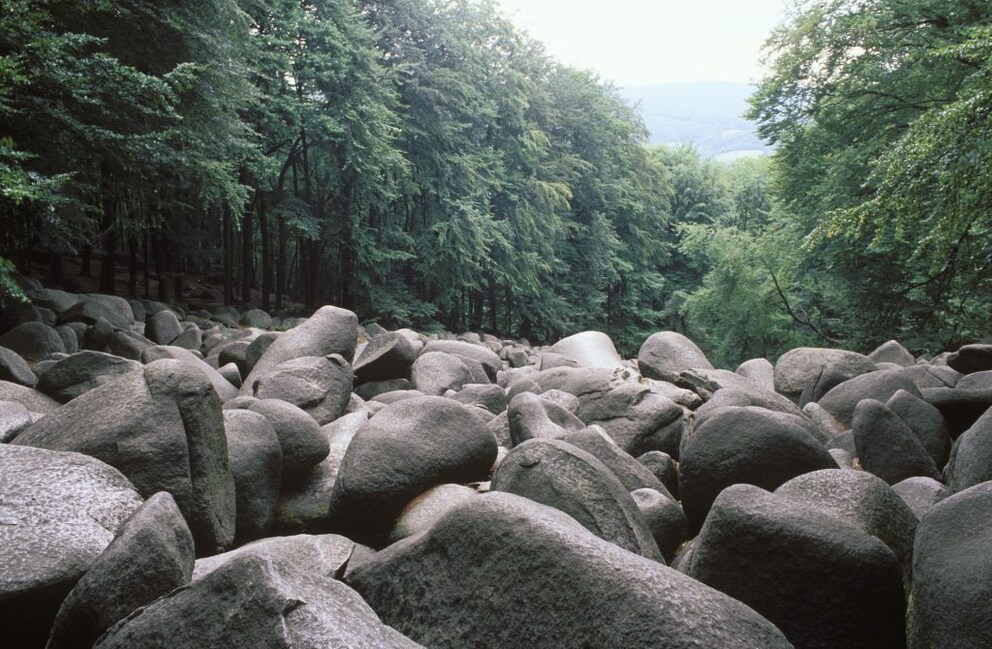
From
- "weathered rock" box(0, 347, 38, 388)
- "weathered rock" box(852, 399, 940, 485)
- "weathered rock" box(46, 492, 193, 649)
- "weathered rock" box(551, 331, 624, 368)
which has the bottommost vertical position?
"weathered rock" box(551, 331, 624, 368)

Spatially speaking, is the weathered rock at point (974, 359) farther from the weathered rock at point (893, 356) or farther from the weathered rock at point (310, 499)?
the weathered rock at point (310, 499)

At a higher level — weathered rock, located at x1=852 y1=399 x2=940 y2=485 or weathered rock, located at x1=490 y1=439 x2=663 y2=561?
weathered rock, located at x1=490 y1=439 x2=663 y2=561

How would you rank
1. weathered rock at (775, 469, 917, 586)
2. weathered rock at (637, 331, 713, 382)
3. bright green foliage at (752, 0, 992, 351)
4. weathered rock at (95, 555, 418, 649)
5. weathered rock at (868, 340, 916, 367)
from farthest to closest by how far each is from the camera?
bright green foliage at (752, 0, 992, 351), weathered rock at (868, 340, 916, 367), weathered rock at (637, 331, 713, 382), weathered rock at (775, 469, 917, 586), weathered rock at (95, 555, 418, 649)

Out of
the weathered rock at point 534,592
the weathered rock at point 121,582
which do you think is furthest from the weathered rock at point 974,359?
the weathered rock at point 121,582

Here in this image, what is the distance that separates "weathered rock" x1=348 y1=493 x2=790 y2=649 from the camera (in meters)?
2.27

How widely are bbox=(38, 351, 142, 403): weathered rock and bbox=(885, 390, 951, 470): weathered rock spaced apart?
6.44m

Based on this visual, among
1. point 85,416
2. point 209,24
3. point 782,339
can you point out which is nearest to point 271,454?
point 85,416

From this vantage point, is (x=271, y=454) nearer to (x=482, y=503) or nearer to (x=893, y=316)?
(x=482, y=503)

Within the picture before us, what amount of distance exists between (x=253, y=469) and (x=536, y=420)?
7.11 feet

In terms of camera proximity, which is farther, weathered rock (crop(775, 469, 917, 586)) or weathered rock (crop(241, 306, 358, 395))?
weathered rock (crop(241, 306, 358, 395))

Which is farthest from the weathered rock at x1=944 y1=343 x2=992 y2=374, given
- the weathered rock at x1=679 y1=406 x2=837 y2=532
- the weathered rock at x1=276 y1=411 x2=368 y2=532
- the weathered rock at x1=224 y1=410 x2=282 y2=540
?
the weathered rock at x1=224 y1=410 x2=282 y2=540

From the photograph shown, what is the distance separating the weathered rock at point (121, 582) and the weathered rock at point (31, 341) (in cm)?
761

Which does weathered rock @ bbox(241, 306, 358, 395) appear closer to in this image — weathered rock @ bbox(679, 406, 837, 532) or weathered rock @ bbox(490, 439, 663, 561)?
weathered rock @ bbox(490, 439, 663, 561)

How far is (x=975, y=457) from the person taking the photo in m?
3.90
